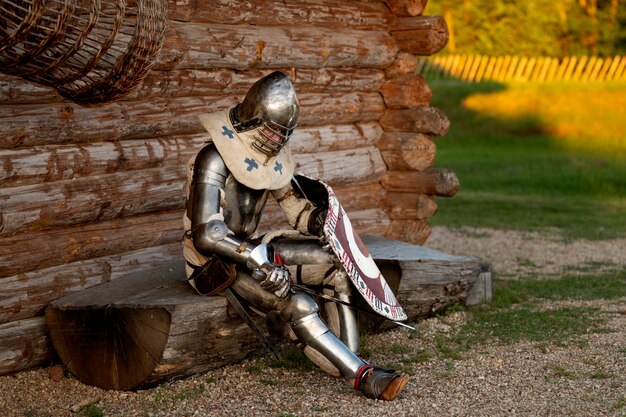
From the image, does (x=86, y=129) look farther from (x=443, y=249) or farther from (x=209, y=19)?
(x=443, y=249)

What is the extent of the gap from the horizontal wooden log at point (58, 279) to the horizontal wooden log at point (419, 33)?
127 inches

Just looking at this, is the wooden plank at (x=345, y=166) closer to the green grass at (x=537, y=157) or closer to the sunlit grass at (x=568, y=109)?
the green grass at (x=537, y=157)

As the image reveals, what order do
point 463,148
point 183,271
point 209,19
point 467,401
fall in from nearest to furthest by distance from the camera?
point 467,401 < point 183,271 < point 209,19 < point 463,148

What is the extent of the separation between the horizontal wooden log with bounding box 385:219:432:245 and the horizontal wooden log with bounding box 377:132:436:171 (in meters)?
0.46

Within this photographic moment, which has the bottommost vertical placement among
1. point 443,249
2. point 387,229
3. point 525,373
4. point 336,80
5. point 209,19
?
point 443,249

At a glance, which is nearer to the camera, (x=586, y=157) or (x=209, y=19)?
(x=209, y=19)

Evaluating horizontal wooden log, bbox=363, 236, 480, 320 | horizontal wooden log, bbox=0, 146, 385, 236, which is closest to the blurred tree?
horizontal wooden log, bbox=363, 236, 480, 320

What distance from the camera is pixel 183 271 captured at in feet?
20.1

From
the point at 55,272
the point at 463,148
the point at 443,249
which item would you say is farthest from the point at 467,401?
the point at 463,148

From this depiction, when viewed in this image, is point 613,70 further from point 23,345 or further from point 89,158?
point 23,345

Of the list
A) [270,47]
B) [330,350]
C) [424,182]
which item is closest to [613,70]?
[424,182]

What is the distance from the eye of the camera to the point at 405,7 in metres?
8.60

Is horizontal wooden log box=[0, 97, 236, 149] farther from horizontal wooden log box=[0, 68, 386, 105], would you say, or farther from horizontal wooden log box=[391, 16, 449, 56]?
horizontal wooden log box=[391, 16, 449, 56]

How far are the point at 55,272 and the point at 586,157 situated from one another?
12.8 meters
